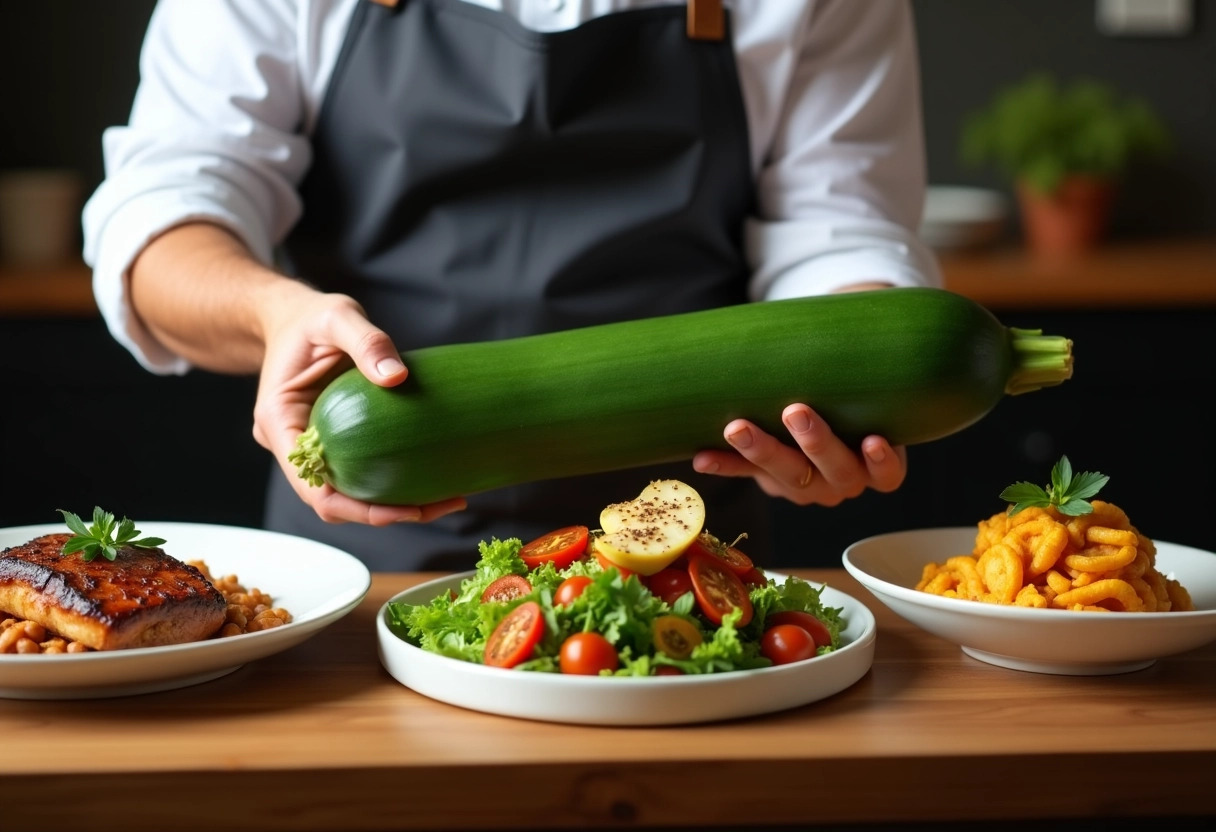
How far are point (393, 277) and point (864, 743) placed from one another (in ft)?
3.04

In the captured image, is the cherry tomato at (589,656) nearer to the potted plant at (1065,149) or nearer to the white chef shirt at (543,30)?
the white chef shirt at (543,30)

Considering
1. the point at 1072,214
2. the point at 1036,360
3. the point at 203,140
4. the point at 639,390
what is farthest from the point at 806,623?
the point at 1072,214

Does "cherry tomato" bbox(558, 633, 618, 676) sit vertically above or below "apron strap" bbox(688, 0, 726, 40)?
below

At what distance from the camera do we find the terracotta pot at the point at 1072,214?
3.35m

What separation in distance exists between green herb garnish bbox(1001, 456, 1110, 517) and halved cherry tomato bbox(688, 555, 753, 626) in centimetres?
24

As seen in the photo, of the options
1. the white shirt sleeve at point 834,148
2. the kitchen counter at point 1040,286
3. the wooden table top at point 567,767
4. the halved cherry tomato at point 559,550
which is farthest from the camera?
the kitchen counter at point 1040,286

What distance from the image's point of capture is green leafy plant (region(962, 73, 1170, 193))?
3307 mm

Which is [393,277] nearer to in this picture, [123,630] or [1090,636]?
[123,630]

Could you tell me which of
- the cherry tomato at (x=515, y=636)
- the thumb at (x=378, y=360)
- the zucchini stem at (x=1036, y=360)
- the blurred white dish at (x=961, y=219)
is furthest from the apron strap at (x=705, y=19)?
the blurred white dish at (x=961, y=219)

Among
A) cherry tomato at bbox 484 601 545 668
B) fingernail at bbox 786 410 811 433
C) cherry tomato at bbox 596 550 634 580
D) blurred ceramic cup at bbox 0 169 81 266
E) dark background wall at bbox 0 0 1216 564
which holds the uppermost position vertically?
fingernail at bbox 786 410 811 433

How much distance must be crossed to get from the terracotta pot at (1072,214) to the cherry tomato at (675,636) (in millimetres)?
2644

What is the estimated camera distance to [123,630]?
985 mm

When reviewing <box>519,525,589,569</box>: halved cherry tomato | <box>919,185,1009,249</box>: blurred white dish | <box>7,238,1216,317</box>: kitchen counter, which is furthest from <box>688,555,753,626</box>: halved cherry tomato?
<box>919,185,1009,249</box>: blurred white dish

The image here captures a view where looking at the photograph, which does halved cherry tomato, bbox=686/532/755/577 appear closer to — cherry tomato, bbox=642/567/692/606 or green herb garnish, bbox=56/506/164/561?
cherry tomato, bbox=642/567/692/606
